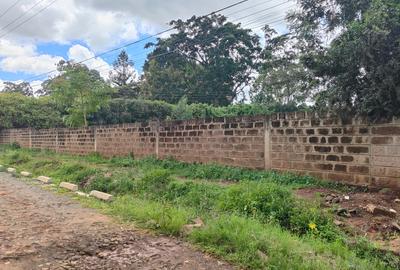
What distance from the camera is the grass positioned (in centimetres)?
380

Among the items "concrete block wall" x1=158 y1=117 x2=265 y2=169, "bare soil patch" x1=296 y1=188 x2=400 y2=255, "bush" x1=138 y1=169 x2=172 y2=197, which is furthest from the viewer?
"concrete block wall" x1=158 y1=117 x2=265 y2=169

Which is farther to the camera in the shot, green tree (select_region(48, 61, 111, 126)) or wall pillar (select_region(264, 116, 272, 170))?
green tree (select_region(48, 61, 111, 126))

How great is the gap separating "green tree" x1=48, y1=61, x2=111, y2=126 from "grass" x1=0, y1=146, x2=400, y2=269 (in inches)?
396

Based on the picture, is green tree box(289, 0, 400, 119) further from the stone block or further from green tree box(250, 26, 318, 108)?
green tree box(250, 26, 318, 108)

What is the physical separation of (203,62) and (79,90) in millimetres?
24274

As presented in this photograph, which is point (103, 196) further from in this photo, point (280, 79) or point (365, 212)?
point (280, 79)

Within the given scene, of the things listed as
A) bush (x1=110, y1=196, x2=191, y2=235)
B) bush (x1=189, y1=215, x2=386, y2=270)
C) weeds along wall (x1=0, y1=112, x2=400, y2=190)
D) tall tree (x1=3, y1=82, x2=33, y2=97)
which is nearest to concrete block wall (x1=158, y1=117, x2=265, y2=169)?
weeds along wall (x1=0, y1=112, x2=400, y2=190)

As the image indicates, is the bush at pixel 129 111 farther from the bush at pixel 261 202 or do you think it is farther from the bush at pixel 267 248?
the bush at pixel 267 248

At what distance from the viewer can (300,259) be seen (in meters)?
3.64

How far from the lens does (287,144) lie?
8141 millimetres

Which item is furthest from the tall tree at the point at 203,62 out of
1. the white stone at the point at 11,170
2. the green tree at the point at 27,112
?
the white stone at the point at 11,170

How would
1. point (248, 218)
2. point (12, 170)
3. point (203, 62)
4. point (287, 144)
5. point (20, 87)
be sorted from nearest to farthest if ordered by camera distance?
point (248, 218) → point (287, 144) → point (12, 170) → point (203, 62) → point (20, 87)

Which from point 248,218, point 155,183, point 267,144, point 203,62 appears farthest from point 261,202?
point 203,62

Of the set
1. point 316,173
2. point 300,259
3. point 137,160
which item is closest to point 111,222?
point 300,259
